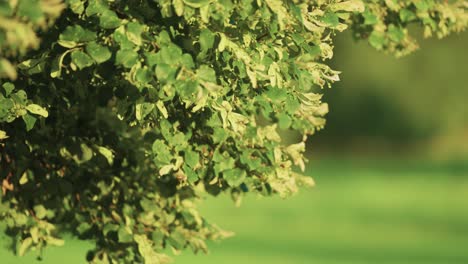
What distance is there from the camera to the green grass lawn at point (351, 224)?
24.3m

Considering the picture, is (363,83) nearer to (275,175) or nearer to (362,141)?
(362,141)

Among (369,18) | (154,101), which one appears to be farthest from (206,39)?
(369,18)

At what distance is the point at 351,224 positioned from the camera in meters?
34.1

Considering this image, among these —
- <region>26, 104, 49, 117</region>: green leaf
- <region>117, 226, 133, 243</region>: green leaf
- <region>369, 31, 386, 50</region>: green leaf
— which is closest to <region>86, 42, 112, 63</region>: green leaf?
<region>26, 104, 49, 117</region>: green leaf

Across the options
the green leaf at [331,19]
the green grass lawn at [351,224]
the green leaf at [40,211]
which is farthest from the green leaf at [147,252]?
the green grass lawn at [351,224]

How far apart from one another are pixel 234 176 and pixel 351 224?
26.8m

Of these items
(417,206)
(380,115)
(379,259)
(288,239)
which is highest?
(380,115)

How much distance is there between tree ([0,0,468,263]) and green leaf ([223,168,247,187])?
11 mm

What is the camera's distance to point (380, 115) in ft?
201

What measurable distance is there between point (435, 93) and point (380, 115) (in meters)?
4.08

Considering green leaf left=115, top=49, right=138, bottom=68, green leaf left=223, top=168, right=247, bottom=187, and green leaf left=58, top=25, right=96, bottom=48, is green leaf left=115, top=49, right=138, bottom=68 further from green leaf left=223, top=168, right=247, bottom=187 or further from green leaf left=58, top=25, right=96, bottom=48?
green leaf left=223, top=168, right=247, bottom=187

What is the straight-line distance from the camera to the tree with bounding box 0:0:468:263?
256 inches

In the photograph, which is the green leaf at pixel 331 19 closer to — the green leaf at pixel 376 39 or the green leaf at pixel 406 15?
the green leaf at pixel 406 15

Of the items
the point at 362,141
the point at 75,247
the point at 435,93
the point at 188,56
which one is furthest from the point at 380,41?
the point at 362,141
